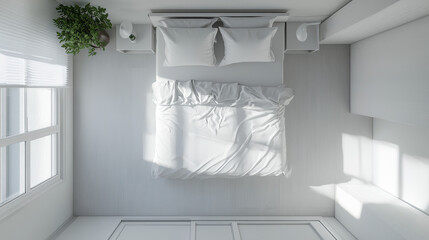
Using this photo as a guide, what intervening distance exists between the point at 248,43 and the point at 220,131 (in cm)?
93

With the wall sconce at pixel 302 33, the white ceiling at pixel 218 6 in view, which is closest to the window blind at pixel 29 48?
the white ceiling at pixel 218 6

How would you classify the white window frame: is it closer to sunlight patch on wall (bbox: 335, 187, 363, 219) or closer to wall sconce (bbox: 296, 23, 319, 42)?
wall sconce (bbox: 296, 23, 319, 42)

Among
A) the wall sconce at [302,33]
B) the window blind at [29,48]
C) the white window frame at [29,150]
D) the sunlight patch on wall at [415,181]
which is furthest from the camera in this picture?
the wall sconce at [302,33]

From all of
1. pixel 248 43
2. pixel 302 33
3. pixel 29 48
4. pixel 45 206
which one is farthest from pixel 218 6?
pixel 45 206

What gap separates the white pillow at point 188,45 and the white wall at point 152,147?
1.73ft

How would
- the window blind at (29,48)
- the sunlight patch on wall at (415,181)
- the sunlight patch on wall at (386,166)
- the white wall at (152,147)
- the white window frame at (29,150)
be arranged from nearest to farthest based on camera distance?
the window blind at (29,48)
the white window frame at (29,150)
the sunlight patch on wall at (415,181)
the sunlight patch on wall at (386,166)
the white wall at (152,147)

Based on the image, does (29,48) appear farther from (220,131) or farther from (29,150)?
(220,131)

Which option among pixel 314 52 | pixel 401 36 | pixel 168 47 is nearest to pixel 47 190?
pixel 168 47

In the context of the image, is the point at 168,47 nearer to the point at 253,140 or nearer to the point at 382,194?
the point at 253,140

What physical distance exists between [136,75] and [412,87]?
8.89 feet

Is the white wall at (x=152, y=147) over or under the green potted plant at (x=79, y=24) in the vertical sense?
under

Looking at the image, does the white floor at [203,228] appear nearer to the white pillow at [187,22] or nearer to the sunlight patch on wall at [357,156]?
the sunlight patch on wall at [357,156]

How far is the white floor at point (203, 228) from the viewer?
3357 millimetres

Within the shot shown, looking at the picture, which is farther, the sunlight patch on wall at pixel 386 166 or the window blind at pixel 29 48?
the sunlight patch on wall at pixel 386 166
